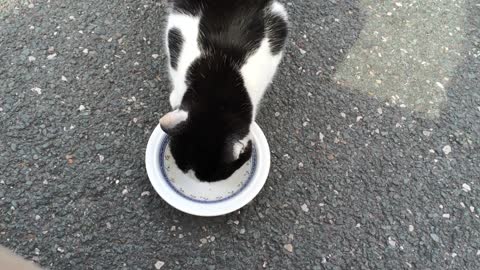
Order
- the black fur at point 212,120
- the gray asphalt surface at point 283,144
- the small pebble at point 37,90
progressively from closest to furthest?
1. the black fur at point 212,120
2. the gray asphalt surface at point 283,144
3. the small pebble at point 37,90

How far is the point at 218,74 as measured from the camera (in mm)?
1790

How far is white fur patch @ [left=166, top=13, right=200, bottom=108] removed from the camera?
1.91 meters

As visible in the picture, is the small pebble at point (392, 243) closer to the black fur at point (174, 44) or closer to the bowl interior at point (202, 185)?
the bowl interior at point (202, 185)

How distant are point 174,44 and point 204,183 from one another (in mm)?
551

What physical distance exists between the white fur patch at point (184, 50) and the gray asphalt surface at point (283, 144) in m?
0.27

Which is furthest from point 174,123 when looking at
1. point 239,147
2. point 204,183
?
point 204,183

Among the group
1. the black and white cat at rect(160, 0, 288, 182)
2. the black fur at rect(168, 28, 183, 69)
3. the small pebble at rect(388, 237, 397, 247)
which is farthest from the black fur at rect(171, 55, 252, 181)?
the small pebble at rect(388, 237, 397, 247)

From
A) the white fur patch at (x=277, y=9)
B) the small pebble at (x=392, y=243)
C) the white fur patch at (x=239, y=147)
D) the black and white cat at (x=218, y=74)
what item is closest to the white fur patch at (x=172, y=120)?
the black and white cat at (x=218, y=74)

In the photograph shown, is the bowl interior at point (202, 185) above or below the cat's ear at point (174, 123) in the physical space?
below

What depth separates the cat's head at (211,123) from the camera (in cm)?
165

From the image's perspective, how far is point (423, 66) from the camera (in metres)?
2.46

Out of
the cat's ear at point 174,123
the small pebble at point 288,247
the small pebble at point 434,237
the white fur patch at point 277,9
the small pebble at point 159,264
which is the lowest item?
the small pebble at point 159,264

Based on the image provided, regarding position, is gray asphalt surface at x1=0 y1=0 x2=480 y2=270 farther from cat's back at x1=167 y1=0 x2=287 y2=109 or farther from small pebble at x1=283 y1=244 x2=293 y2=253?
cat's back at x1=167 y1=0 x2=287 y2=109

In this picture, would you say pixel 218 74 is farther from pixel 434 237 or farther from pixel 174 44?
pixel 434 237
